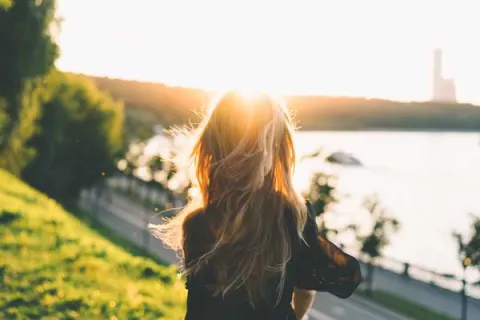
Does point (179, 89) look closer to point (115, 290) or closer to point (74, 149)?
point (74, 149)

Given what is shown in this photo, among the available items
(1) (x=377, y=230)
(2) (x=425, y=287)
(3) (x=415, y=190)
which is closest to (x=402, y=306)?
(2) (x=425, y=287)

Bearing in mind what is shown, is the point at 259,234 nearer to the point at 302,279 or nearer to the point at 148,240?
the point at 302,279

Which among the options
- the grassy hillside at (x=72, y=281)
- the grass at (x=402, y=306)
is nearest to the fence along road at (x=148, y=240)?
the grass at (x=402, y=306)

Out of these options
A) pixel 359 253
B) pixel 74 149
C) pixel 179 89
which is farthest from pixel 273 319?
pixel 179 89

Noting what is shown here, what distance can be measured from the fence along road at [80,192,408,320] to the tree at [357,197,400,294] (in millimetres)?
4112

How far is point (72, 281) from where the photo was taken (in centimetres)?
689

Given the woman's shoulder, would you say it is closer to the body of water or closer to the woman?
the woman

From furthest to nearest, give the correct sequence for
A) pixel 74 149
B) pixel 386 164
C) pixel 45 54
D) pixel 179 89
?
pixel 386 164 → pixel 179 89 → pixel 74 149 → pixel 45 54

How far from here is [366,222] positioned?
29.1 meters

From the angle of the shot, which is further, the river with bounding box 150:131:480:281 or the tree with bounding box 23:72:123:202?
the tree with bounding box 23:72:123:202

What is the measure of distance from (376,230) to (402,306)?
18.2 ft

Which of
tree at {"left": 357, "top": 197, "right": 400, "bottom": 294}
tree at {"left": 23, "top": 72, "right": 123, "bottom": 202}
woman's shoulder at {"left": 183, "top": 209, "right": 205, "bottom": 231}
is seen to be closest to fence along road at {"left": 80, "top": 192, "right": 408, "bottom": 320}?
woman's shoulder at {"left": 183, "top": 209, "right": 205, "bottom": 231}

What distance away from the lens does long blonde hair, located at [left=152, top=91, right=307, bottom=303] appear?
206 cm

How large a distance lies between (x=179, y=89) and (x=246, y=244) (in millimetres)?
54782
